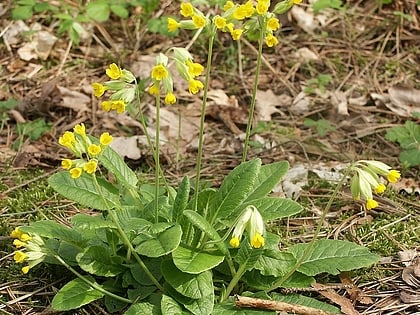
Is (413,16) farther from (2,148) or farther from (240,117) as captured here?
(2,148)

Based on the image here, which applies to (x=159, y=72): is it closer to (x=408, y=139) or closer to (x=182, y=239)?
(x=182, y=239)

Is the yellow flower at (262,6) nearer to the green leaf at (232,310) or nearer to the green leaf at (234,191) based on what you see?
the green leaf at (234,191)

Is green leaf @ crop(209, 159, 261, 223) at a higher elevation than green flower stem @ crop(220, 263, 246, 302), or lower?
higher

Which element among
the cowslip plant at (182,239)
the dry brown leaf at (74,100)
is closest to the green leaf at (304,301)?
the cowslip plant at (182,239)

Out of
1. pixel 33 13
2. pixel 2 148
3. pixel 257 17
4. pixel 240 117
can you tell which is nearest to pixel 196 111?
pixel 240 117

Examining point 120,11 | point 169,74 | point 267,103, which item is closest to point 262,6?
point 169,74

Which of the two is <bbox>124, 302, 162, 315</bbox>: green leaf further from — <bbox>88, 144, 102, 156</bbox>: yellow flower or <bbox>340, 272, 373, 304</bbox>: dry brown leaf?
<bbox>340, 272, 373, 304</bbox>: dry brown leaf

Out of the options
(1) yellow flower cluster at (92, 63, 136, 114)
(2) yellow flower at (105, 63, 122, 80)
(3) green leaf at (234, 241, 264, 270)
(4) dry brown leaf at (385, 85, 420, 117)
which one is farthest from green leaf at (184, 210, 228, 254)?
(4) dry brown leaf at (385, 85, 420, 117)
